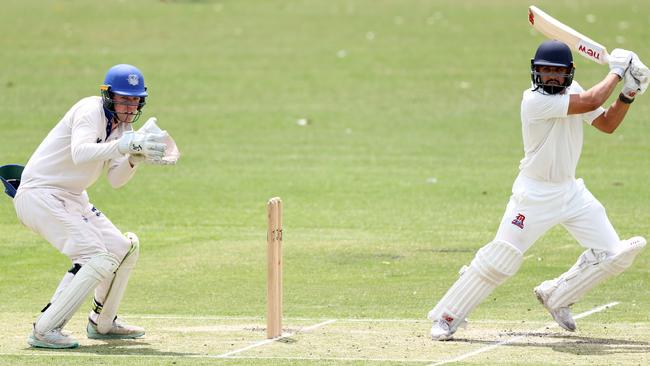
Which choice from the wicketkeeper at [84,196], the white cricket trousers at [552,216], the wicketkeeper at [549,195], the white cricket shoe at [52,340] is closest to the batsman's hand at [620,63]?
the wicketkeeper at [549,195]

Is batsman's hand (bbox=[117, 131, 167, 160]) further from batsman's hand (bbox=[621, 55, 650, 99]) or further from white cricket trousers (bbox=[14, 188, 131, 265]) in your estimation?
batsman's hand (bbox=[621, 55, 650, 99])

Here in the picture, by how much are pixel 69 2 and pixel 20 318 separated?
80.9 ft

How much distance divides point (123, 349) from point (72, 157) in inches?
55.8

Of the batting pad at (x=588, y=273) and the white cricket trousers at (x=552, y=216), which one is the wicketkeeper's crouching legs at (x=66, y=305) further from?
the batting pad at (x=588, y=273)

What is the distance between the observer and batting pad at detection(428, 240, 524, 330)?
973 cm

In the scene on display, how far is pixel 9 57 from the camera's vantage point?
1135 inches

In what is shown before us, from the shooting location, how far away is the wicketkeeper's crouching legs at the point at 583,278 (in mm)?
9789

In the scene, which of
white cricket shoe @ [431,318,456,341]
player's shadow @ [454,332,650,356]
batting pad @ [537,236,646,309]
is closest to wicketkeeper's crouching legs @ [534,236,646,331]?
batting pad @ [537,236,646,309]

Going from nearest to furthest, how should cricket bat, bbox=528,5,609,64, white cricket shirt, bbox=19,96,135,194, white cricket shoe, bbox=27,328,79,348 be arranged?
white cricket shoe, bbox=27,328,79,348 < white cricket shirt, bbox=19,96,135,194 < cricket bat, bbox=528,5,609,64

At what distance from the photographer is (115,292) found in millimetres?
10148

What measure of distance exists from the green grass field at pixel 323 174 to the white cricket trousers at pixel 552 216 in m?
0.73

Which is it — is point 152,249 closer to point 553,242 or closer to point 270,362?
point 553,242

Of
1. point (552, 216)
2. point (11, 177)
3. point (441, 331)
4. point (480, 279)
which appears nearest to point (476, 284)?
point (480, 279)

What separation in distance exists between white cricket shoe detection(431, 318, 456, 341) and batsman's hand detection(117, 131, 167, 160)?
2.35 metres
